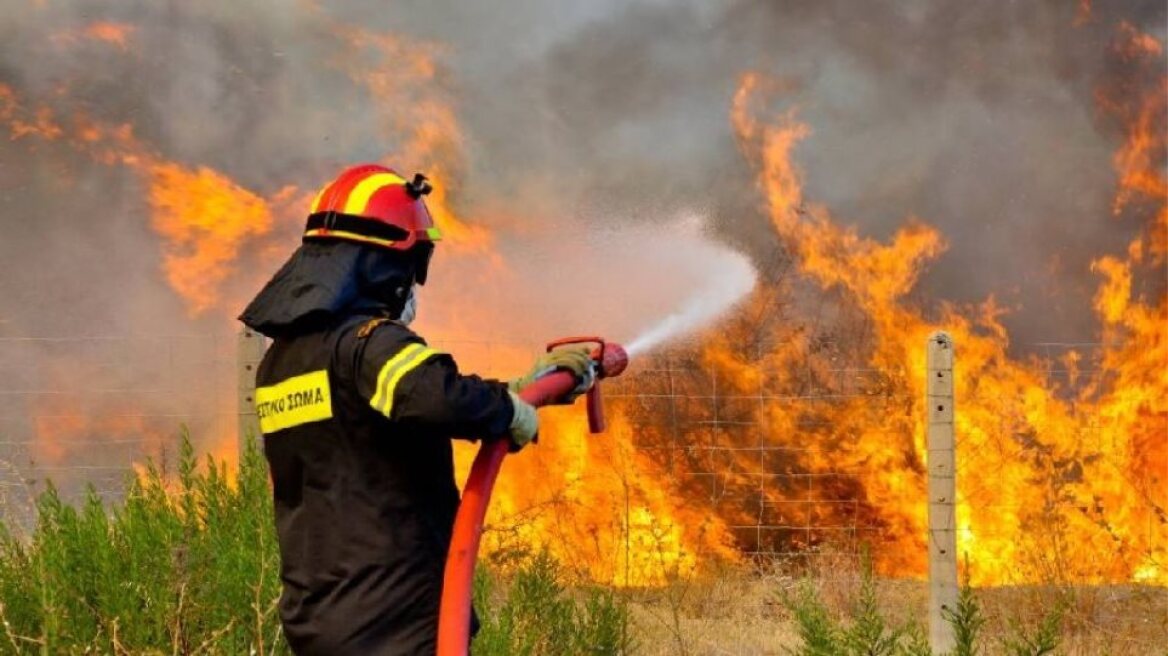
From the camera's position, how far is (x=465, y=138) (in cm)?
1060

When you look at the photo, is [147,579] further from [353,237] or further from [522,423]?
[522,423]

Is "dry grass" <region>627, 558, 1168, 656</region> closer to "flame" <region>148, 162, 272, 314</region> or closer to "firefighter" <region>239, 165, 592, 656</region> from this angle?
"firefighter" <region>239, 165, 592, 656</region>

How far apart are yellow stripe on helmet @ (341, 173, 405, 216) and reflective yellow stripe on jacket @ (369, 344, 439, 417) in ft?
1.53

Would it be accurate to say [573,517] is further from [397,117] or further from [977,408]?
[397,117]

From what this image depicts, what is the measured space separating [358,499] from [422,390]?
0.38 m

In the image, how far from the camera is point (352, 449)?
2.77m

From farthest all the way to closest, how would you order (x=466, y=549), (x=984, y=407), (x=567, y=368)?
(x=984, y=407), (x=567, y=368), (x=466, y=549)

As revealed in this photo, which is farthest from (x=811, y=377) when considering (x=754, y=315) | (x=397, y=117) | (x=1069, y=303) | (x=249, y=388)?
(x=249, y=388)

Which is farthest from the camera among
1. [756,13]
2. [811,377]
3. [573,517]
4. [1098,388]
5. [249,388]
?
[756,13]

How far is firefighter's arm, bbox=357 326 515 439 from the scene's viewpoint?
255 centimetres

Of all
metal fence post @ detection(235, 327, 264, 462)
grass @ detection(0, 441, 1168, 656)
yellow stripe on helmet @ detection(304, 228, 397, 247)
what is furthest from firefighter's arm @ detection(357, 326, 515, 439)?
metal fence post @ detection(235, 327, 264, 462)

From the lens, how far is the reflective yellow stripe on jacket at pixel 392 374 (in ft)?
8.45

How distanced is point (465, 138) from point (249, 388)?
16.2 feet

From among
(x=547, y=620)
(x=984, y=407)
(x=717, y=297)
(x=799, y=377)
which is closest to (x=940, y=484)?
(x=547, y=620)
